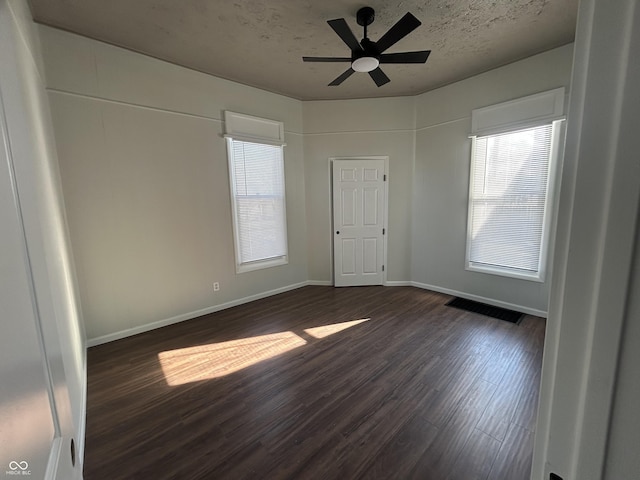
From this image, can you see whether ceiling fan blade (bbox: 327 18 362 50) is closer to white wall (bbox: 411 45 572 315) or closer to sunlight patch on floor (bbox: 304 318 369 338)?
white wall (bbox: 411 45 572 315)

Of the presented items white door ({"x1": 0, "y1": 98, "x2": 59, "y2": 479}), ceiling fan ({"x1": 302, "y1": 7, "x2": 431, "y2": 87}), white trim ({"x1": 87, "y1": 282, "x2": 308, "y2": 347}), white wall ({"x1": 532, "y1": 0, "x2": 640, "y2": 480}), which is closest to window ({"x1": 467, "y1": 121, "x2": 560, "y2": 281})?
ceiling fan ({"x1": 302, "y1": 7, "x2": 431, "y2": 87})

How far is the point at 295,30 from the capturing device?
2619 mm

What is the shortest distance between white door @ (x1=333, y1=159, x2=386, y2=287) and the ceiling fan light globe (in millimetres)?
1937

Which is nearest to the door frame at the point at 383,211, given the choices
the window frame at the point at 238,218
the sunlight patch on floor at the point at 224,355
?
the window frame at the point at 238,218

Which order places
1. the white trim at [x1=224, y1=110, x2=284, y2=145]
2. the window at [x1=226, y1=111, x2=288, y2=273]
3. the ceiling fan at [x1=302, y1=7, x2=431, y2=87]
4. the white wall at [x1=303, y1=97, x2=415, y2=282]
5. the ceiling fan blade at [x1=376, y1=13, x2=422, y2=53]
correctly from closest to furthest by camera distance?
1. the ceiling fan blade at [x1=376, y1=13, x2=422, y2=53]
2. the ceiling fan at [x1=302, y1=7, x2=431, y2=87]
3. the white trim at [x1=224, y1=110, x2=284, y2=145]
4. the window at [x1=226, y1=111, x2=288, y2=273]
5. the white wall at [x1=303, y1=97, x2=415, y2=282]

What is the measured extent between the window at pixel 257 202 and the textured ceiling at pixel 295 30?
0.99m

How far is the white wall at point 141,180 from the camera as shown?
8.63 feet

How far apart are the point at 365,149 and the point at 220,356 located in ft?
11.8

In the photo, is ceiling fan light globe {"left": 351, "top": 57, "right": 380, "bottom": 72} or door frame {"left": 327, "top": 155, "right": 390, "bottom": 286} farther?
door frame {"left": 327, "top": 155, "right": 390, "bottom": 286}

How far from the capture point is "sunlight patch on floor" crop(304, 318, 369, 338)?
3006 millimetres

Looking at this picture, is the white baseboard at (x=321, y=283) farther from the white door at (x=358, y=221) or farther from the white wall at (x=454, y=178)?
the white wall at (x=454, y=178)

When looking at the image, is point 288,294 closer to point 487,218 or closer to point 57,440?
point 487,218

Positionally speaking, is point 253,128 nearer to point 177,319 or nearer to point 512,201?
point 177,319

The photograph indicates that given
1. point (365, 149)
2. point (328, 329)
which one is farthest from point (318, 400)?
point (365, 149)
